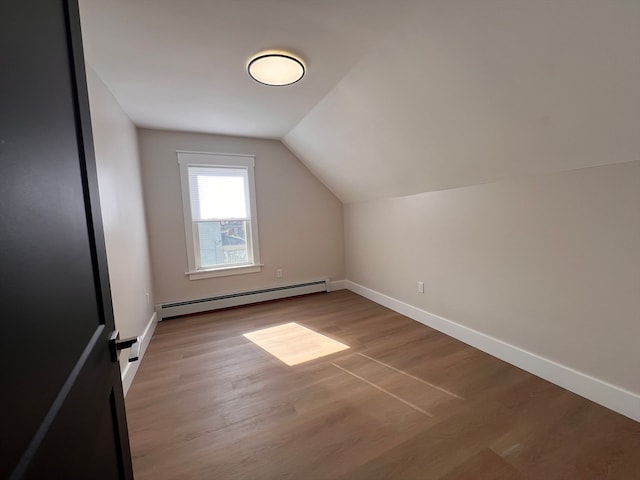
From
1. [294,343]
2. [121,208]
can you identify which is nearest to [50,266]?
[121,208]

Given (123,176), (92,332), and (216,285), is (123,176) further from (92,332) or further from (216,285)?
(92,332)

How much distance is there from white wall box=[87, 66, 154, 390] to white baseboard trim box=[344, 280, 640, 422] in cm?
274

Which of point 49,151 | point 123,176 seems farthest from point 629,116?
point 123,176

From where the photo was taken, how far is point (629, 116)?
1.28 meters

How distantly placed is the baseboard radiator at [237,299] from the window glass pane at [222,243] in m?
0.45

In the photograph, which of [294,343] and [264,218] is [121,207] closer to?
[264,218]

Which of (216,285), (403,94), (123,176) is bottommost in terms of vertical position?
(216,285)

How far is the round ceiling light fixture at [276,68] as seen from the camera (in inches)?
68.7

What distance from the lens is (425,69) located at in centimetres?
167

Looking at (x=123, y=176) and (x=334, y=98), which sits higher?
(x=334, y=98)

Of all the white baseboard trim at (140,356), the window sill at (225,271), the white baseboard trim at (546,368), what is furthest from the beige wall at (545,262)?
the white baseboard trim at (140,356)

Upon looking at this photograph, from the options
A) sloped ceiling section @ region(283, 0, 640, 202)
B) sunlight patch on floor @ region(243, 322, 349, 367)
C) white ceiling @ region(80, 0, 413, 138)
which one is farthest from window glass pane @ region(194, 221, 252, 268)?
sloped ceiling section @ region(283, 0, 640, 202)

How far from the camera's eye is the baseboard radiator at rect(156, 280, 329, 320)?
10.5ft

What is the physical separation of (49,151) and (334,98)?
7.26 ft
